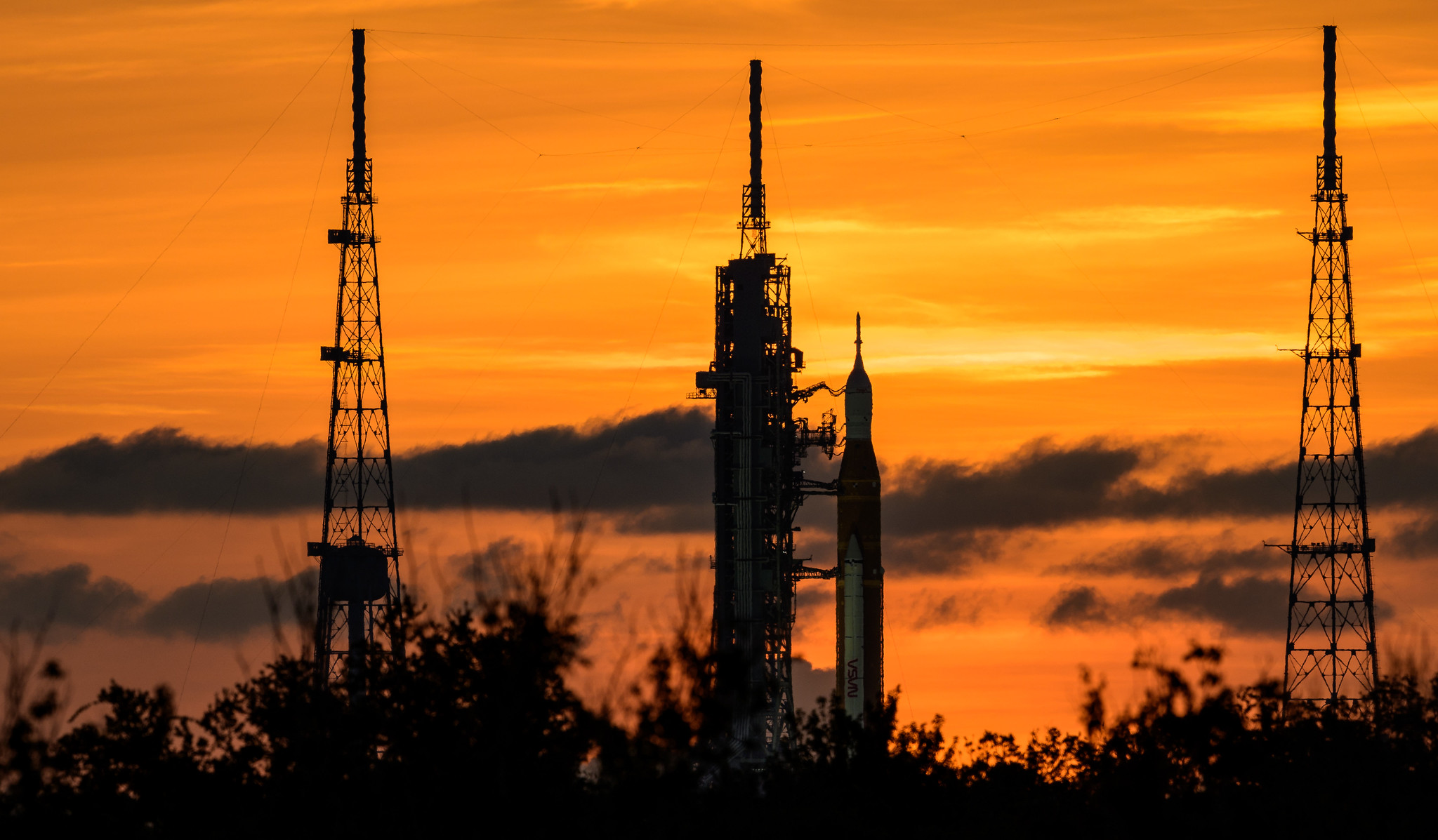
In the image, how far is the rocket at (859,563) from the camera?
357 feet

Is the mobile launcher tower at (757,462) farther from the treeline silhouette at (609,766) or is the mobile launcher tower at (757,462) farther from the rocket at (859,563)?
the treeline silhouette at (609,766)

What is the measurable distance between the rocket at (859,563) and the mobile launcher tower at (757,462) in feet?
21.2

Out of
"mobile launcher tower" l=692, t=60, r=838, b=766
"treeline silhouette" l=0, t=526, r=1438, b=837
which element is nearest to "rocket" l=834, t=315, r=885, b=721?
"mobile launcher tower" l=692, t=60, r=838, b=766

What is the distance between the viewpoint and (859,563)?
4304 inches

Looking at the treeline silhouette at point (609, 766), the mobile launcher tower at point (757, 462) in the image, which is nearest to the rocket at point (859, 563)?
the mobile launcher tower at point (757, 462)

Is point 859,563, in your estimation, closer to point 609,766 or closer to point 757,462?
point 757,462

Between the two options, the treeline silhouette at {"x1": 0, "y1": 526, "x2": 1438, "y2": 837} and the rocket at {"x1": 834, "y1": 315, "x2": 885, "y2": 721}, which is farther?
the rocket at {"x1": 834, "y1": 315, "x2": 885, "y2": 721}

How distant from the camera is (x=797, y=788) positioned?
6291 cm

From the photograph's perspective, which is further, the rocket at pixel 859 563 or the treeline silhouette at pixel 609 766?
the rocket at pixel 859 563

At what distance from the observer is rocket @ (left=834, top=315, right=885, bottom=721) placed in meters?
109

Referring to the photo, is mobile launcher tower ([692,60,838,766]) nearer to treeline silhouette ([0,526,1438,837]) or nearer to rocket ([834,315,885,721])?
rocket ([834,315,885,721])

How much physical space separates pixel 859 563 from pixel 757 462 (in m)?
12.5

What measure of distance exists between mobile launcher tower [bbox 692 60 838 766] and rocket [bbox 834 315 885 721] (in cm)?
648

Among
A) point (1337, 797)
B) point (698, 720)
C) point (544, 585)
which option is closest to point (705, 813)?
point (698, 720)
